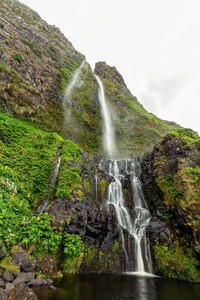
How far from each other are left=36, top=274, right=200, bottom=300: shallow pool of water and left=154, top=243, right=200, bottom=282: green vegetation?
0.63m

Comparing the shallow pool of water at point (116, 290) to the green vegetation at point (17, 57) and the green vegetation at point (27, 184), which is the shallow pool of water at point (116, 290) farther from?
the green vegetation at point (17, 57)

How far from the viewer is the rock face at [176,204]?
27.3 feet

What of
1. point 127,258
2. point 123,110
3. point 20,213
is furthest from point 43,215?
point 123,110

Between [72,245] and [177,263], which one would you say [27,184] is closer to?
[72,245]

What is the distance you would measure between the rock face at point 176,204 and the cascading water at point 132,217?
0.65 m

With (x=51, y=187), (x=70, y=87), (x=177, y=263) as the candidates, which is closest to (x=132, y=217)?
(x=177, y=263)

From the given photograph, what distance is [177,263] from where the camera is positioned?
27.0 ft

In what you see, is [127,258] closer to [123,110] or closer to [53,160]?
[53,160]

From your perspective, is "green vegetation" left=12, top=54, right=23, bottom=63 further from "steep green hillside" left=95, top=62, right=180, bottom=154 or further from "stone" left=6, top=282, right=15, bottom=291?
"stone" left=6, top=282, right=15, bottom=291

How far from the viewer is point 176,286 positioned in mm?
6820

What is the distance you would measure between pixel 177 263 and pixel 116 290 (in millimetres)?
4658

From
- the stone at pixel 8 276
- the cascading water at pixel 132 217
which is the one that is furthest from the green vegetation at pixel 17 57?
the stone at pixel 8 276

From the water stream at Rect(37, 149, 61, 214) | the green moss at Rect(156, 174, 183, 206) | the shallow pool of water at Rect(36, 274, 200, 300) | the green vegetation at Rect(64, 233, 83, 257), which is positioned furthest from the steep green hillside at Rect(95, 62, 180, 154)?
the shallow pool of water at Rect(36, 274, 200, 300)

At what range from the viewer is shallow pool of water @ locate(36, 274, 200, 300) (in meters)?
4.85
